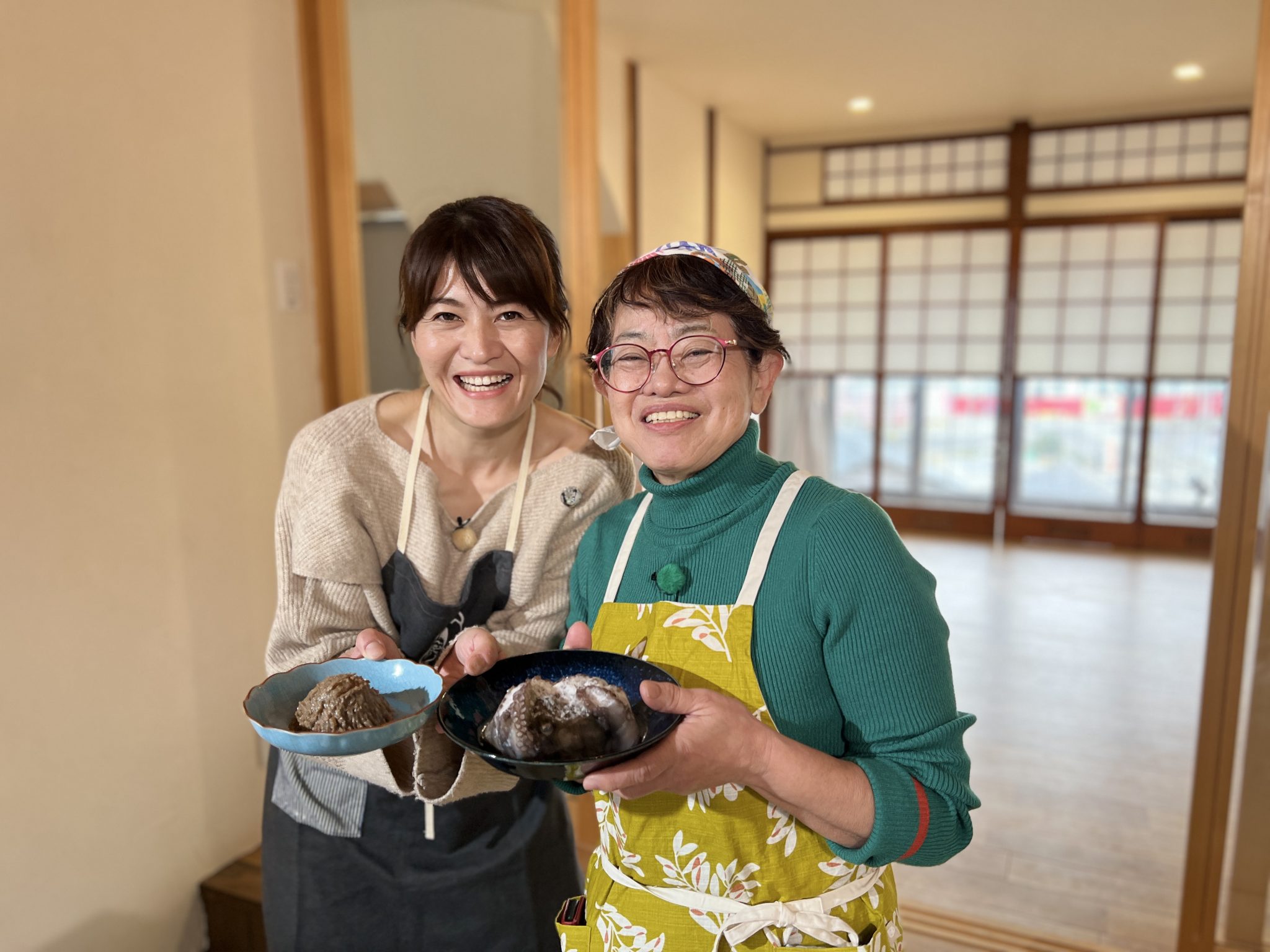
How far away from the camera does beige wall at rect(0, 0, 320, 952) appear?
1676 millimetres

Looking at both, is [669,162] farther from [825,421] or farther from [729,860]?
[729,860]

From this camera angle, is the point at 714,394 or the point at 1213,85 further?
the point at 1213,85

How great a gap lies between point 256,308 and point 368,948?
4.95 feet

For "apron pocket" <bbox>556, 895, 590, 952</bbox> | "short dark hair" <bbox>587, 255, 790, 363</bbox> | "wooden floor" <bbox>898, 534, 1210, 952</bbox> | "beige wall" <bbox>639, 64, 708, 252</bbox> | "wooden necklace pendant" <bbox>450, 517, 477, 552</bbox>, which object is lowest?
"wooden floor" <bbox>898, 534, 1210, 952</bbox>

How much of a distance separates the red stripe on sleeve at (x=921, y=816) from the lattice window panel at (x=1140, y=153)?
21.3 ft

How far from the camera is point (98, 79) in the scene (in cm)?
177

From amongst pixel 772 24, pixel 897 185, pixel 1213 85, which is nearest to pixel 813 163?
pixel 897 185

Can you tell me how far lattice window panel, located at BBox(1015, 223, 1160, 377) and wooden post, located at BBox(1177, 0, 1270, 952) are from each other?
17.3ft

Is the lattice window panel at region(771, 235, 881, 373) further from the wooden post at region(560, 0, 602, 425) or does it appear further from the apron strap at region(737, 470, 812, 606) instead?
the apron strap at region(737, 470, 812, 606)

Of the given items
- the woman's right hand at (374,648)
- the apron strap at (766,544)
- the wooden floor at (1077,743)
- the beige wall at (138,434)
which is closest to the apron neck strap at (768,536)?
the apron strap at (766,544)

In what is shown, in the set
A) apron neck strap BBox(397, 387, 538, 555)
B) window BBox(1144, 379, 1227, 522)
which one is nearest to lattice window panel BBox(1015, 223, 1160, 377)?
window BBox(1144, 379, 1227, 522)

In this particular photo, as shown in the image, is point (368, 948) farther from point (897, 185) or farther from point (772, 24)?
point (897, 185)

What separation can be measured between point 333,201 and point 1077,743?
10.6 feet

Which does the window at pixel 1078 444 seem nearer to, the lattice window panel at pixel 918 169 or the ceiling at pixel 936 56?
the lattice window panel at pixel 918 169
